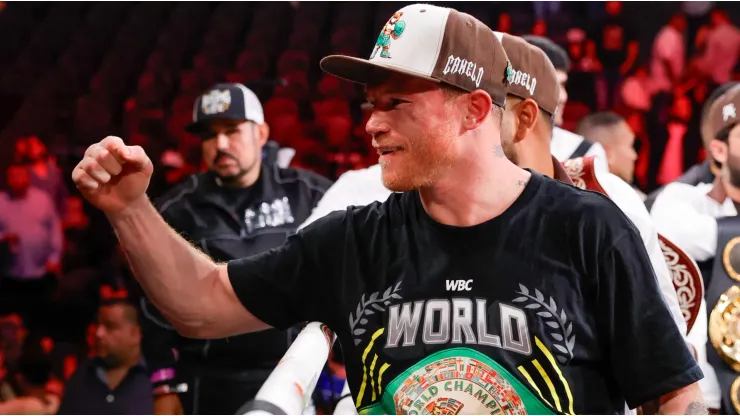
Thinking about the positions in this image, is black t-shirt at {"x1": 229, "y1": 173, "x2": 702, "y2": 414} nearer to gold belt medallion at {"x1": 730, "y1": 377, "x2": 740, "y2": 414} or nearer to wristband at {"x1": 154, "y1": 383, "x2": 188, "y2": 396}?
gold belt medallion at {"x1": 730, "y1": 377, "x2": 740, "y2": 414}

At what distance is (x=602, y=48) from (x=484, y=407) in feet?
14.5

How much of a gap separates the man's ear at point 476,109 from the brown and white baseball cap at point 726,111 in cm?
136

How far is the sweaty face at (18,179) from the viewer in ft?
16.5

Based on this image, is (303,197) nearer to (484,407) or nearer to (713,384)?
(713,384)

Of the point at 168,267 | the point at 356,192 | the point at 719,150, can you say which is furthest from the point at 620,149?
the point at 168,267

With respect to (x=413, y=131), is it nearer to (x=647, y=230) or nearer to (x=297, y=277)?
(x=297, y=277)

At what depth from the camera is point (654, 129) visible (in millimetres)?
5152

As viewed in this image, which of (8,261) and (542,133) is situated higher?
(542,133)

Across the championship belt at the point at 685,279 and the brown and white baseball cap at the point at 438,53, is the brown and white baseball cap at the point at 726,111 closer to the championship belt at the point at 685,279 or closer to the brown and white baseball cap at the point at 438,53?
the championship belt at the point at 685,279

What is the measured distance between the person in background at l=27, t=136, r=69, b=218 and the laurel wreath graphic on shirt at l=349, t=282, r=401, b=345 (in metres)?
3.96

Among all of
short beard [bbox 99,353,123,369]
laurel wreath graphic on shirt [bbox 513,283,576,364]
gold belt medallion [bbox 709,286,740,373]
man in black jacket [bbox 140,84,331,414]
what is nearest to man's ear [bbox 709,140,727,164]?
gold belt medallion [bbox 709,286,740,373]

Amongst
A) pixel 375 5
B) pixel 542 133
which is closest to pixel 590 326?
pixel 542 133

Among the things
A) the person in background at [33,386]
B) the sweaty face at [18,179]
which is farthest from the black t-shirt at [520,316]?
the sweaty face at [18,179]

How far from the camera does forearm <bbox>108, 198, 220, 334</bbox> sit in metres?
1.42
